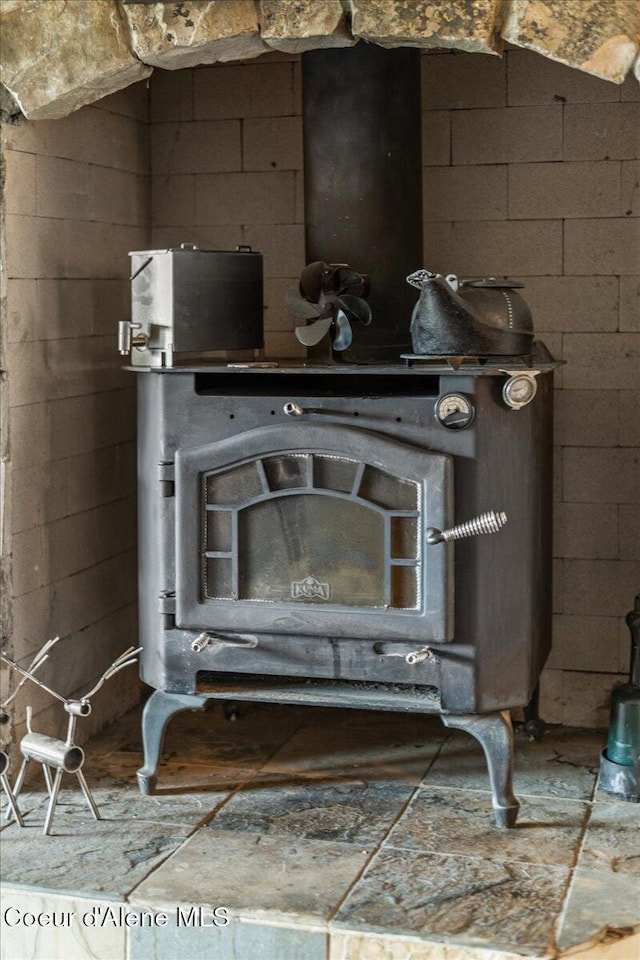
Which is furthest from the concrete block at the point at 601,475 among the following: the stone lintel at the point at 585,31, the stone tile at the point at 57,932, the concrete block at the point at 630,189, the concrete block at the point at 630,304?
the stone tile at the point at 57,932

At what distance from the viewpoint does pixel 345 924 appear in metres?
2.15

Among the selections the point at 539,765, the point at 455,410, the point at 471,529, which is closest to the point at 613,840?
the point at 539,765

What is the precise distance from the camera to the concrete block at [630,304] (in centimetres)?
303

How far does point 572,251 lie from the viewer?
10.1ft

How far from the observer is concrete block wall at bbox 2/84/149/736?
2.73 metres

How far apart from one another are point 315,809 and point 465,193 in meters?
1.55

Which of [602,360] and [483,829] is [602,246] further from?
[483,829]

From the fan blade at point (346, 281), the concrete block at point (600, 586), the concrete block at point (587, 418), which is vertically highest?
the fan blade at point (346, 281)

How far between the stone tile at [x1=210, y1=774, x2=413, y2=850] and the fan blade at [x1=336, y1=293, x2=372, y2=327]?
1.03 meters

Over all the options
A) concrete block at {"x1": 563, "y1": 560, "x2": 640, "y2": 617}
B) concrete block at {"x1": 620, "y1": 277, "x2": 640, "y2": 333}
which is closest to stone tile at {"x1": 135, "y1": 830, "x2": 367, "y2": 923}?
concrete block at {"x1": 563, "y1": 560, "x2": 640, "y2": 617}

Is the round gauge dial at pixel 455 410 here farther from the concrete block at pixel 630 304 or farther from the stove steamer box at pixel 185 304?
the concrete block at pixel 630 304

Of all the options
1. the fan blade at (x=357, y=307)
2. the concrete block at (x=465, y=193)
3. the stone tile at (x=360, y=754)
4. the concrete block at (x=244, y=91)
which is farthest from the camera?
the concrete block at (x=244, y=91)

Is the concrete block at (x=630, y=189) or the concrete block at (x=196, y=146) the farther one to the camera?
the concrete block at (x=196, y=146)

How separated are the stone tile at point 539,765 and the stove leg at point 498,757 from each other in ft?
0.55
